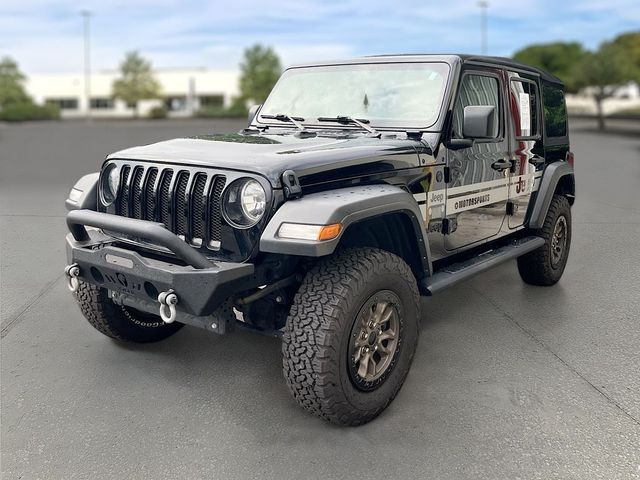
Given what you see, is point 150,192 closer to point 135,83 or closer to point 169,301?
point 169,301

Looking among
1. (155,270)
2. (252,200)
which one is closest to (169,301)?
(155,270)

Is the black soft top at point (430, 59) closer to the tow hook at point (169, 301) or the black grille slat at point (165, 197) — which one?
the black grille slat at point (165, 197)

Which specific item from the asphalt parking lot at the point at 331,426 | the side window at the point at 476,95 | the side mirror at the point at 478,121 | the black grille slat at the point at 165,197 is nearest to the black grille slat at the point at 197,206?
the black grille slat at the point at 165,197

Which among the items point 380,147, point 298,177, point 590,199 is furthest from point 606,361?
point 590,199

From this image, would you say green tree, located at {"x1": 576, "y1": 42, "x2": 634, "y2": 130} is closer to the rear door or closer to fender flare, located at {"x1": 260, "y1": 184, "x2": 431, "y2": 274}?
the rear door

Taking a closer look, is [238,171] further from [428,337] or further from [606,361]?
[606,361]

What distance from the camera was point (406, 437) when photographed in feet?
11.5

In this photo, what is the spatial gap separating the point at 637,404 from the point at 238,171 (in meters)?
2.61

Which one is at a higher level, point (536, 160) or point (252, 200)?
Result: point (536, 160)

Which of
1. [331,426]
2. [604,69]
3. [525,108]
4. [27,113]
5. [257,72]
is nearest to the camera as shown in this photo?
[331,426]

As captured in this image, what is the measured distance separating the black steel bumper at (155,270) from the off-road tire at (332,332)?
36 cm

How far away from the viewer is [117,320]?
4.55m

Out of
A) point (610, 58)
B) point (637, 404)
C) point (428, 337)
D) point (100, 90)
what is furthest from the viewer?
point (100, 90)

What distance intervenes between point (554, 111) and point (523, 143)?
3.27 feet
